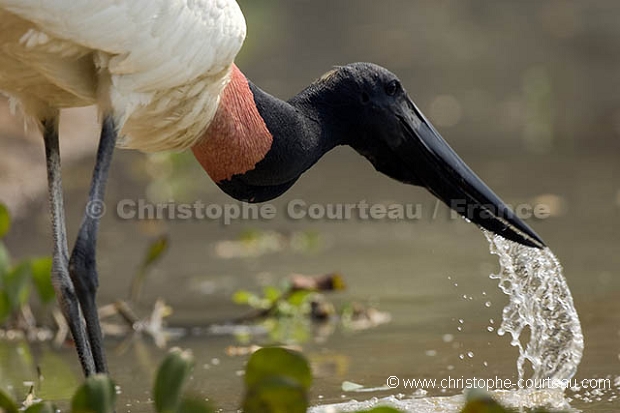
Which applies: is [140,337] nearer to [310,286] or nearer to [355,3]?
[310,286]

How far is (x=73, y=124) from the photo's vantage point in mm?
11727

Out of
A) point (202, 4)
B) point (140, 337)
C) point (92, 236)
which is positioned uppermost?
point (202, 4)

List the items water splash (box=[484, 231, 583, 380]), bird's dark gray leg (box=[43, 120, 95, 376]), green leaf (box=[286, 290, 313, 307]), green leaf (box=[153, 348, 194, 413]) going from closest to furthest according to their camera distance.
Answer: green leaf (box=[153, 348, 194, 413])
bird's dark gray leg (box=[43, 120, 95, 376])
water splash (box=[484, 231, 583, 380])
green leaf (box=[286, 290, 313, 307])

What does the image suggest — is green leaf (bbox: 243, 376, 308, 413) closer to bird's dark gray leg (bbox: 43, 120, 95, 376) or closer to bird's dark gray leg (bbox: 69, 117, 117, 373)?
bird's dark gray leg (bbox: 69, 117, 117, 373)

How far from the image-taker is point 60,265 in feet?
16.2

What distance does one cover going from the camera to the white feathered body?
4.50m

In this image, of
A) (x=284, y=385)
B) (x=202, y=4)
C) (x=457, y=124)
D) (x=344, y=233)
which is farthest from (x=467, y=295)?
(x=457, y=124)

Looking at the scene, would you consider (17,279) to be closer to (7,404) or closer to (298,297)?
(298,297)

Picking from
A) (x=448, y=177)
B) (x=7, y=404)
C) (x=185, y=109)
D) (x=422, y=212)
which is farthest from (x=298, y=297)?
(x=422, y=212)

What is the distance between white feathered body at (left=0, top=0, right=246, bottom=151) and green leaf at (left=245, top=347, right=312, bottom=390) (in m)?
1.39

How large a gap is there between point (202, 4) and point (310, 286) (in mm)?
2197

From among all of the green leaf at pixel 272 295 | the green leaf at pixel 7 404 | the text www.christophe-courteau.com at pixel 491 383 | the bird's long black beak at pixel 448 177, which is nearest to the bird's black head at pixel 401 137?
the bird's long black beak at pixel 448 177

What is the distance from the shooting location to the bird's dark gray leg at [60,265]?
189 inches

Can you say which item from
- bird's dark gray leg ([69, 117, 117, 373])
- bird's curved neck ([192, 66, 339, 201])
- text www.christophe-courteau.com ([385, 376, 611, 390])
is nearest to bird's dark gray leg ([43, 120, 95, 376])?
bird's dark gray leg ([69, 117, 117, 373])
